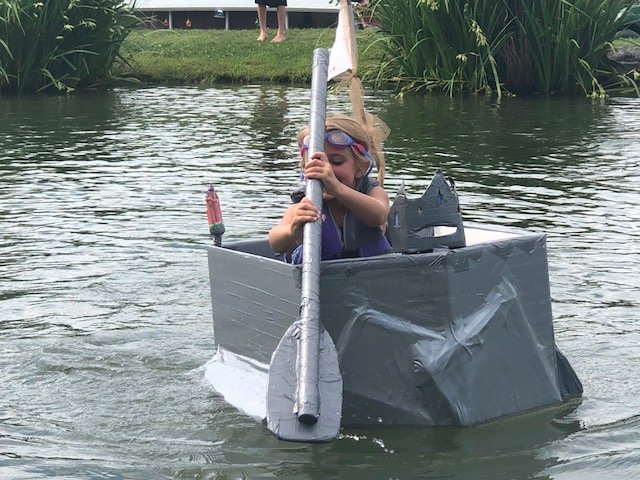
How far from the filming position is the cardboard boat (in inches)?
192

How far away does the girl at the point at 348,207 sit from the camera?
5094 mm

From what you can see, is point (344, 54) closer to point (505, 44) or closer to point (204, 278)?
point (204, 278)

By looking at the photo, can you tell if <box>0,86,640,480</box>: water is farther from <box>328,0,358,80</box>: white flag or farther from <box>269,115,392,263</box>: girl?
<box>328,0,358,80</box>: white flag

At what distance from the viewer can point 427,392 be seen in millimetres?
4965

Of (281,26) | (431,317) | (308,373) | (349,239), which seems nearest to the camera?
(308,373)

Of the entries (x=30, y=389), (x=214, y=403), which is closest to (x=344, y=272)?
(x=214, y=403)

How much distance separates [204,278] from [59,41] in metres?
12.2

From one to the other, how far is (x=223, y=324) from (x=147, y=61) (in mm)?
16333

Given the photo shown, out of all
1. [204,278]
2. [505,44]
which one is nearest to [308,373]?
[204,278]

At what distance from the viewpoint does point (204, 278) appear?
768 centimetres

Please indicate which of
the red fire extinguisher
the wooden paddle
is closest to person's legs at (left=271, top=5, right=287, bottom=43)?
the red fire extinguisher

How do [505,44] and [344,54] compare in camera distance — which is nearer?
[344,54]

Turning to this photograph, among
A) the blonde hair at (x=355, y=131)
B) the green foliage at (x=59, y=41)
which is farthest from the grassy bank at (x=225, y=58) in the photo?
the blonde hair at (x=355, y=131)

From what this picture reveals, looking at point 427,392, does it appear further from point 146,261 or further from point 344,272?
point 146,261
